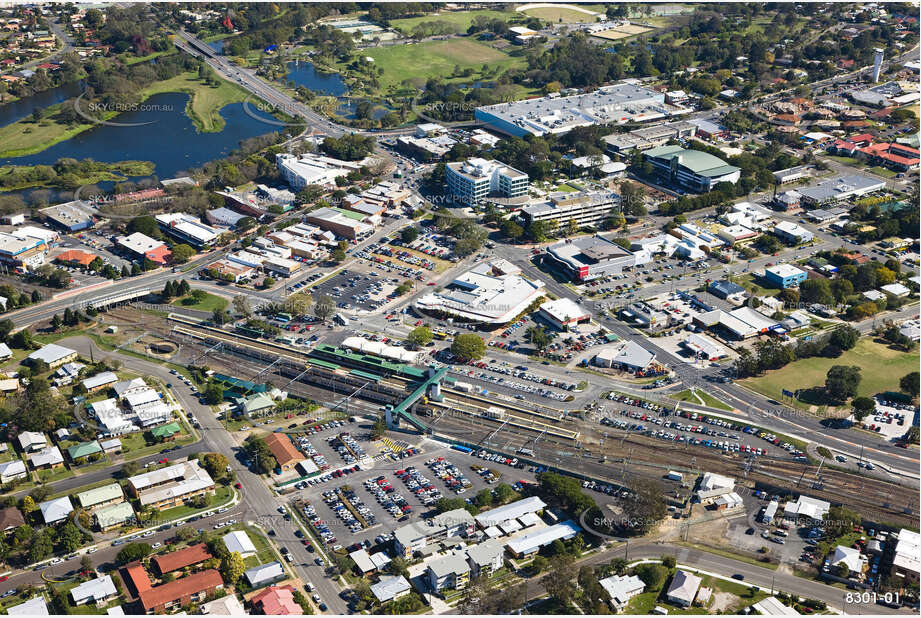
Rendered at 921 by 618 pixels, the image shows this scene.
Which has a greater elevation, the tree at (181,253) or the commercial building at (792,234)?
the tree at (181,253)

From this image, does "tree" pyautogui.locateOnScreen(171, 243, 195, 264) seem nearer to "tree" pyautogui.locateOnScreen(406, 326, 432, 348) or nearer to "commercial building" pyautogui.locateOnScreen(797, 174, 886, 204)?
"tree" pyautogui.locateOnScreen(406, 326, 432, 348)

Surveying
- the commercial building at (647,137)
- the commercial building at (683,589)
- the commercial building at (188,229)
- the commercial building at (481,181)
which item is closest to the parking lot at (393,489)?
the commercial building at (683,589)

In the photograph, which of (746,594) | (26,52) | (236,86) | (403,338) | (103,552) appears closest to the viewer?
(746,594)

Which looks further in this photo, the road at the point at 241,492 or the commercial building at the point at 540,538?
the commercial building at the point at 540,538

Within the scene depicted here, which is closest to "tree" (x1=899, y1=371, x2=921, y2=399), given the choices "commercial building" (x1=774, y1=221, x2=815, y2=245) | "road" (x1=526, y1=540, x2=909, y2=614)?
"road" (x1=526, y1=540, x2=909, y2=614)

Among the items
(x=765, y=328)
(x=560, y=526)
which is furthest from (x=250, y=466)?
(x=765, y=328)

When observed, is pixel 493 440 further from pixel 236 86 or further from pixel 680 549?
pixel 236 86

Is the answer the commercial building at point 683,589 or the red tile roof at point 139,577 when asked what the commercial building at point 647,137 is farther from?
the red tile roof at point 139,577
